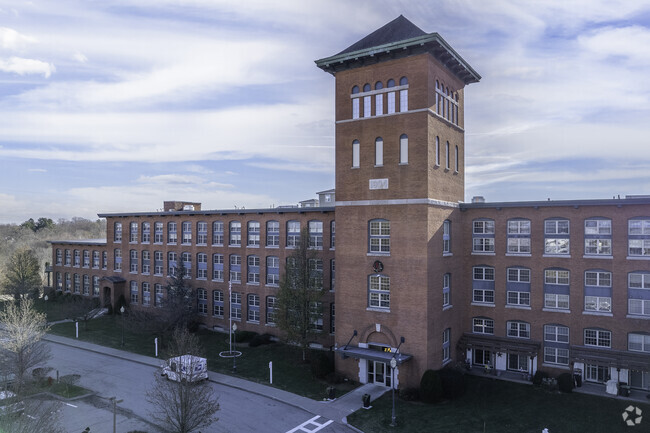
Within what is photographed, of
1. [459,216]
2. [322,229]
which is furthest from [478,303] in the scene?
[322,229]

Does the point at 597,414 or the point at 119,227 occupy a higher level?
the point at 119,227

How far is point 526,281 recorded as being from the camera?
112 feet

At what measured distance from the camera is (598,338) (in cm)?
3138

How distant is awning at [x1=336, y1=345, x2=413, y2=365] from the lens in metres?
29.6

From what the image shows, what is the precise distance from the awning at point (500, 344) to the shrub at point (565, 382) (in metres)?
2.35

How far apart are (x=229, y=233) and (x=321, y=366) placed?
821 inches

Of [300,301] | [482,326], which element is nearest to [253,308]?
[300,301]

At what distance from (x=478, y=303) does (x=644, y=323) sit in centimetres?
1087

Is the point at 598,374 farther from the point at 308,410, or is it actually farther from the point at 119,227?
the point at 119,227

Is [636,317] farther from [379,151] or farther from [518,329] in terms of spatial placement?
[379,151]

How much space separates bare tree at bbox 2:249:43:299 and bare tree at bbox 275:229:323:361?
42881 mm

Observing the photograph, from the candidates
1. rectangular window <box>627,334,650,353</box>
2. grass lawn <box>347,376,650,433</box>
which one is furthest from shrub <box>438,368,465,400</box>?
rectangular window <box>627,334,650,353</box>

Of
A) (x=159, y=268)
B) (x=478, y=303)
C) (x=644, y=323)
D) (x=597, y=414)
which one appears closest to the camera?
(x=597, y=414)

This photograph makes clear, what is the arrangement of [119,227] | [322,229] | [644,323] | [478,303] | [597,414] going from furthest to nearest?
[119,227] < [322,229] < [478,303] < [644,323] < [597,414]
